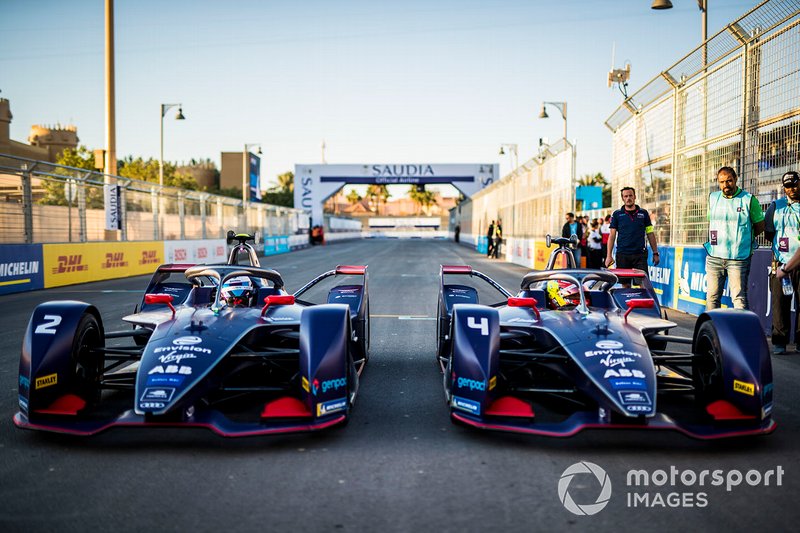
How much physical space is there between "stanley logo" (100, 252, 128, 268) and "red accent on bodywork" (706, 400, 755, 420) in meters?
17.2

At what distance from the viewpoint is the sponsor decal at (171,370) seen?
4.18 m

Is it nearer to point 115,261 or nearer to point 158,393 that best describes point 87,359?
point 158,393

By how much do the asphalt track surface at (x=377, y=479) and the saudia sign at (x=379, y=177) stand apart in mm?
52797

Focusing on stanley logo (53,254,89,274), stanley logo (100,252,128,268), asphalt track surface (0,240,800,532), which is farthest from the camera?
stanley logo (100,252,128,268)

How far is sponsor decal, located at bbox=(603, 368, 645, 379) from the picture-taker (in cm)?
420

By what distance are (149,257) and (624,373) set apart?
19974 millimetres

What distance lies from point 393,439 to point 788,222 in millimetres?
5364

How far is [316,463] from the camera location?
3912 millimetres

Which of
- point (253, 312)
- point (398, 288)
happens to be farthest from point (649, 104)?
point (253, 312)

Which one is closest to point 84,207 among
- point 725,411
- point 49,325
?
point 49,325

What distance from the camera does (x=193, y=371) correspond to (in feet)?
13.8

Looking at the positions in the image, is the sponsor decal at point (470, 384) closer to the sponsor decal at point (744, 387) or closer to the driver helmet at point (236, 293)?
the sponsor decal at point (744, 387)

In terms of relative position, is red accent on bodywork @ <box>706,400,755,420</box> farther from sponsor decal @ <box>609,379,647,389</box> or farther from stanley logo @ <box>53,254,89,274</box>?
stanley logo @ <box>53,254,89,274</box>

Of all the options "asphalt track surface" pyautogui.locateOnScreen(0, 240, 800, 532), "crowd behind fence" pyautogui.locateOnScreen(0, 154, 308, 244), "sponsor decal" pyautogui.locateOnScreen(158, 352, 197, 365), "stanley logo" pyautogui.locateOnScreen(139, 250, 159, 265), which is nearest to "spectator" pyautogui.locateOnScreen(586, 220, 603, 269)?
"crowd behind fence" pyautogui.locateOnScreen(0, 154, 308, 244)
